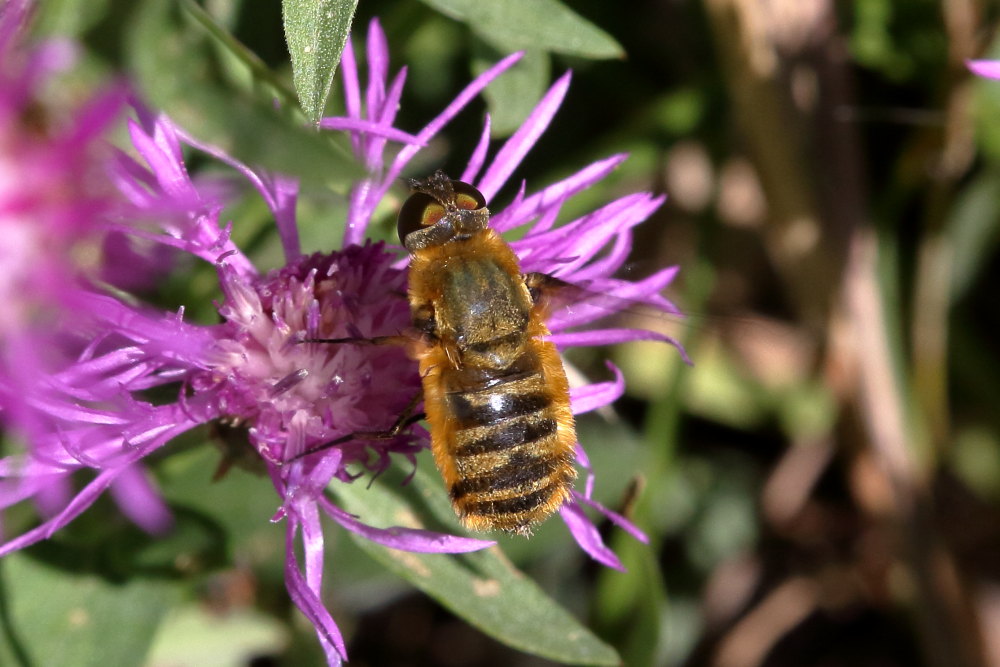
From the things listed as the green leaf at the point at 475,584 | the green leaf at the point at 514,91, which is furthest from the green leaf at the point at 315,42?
the green leaf at the point at 475,584

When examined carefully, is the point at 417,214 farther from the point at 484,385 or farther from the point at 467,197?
the point at 484,385

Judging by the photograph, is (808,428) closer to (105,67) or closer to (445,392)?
(445,392)

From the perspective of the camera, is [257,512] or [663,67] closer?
[257,512]

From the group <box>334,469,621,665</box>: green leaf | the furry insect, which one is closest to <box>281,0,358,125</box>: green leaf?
the furry insect

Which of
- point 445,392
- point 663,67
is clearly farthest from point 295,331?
point 663,67

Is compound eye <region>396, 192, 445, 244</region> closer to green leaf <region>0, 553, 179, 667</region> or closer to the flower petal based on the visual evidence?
the flower petal

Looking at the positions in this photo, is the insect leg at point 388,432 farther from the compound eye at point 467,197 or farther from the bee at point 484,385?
the compound eye at point 467,197
